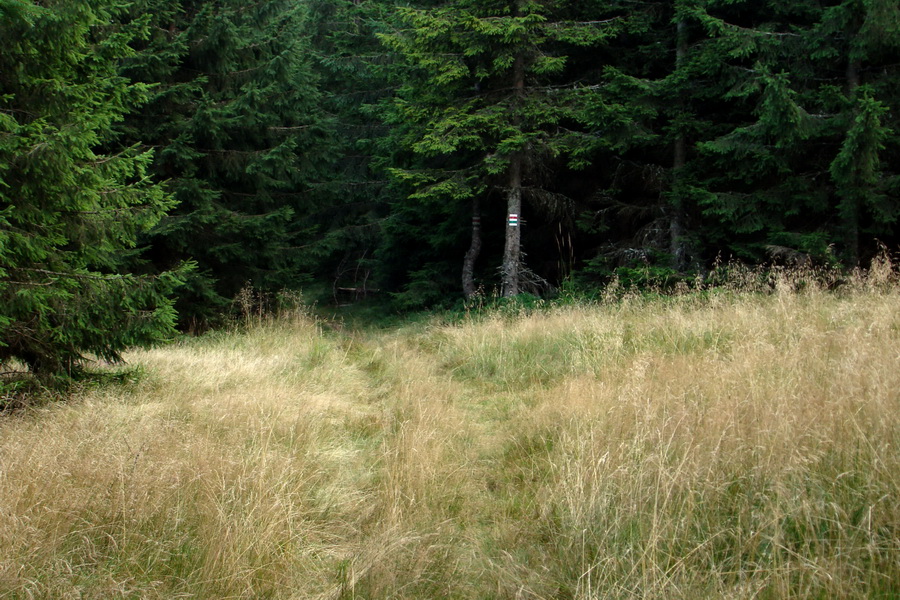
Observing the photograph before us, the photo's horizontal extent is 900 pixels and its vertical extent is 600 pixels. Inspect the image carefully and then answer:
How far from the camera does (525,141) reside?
41.1ft

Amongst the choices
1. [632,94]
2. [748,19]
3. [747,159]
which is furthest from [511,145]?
[748,19]

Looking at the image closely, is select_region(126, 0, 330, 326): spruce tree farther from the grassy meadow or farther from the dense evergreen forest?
the grassy meadow

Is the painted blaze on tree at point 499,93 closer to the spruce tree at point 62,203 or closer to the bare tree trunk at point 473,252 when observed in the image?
the bare tree trunk at point 473,252

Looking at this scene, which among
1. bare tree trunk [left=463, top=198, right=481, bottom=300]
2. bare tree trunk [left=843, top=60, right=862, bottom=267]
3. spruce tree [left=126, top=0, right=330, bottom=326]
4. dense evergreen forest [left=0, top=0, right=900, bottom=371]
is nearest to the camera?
dense evergreen forest [left=0, top=0, right=900, bottom=371]

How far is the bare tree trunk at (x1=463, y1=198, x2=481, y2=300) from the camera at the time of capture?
1534 cm

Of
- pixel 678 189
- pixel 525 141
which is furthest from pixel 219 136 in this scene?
pixel 678 189

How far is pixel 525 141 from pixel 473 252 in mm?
3828

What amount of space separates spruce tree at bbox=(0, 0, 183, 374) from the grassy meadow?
2.27ft

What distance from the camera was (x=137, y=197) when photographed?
18.1 ft

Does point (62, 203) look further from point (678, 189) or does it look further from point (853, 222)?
point (853, 222)

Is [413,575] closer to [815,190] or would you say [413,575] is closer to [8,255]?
[8,255]

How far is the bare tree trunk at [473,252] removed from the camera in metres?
15.3

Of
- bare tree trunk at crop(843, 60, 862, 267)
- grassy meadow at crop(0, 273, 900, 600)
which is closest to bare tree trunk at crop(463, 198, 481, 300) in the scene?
bare tree trunk at crop(843, 60, 862, 267)

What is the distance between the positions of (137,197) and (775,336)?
249 inches
